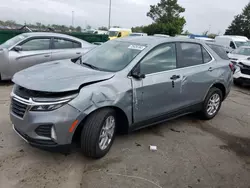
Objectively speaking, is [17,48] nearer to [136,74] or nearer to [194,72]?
[136,74]

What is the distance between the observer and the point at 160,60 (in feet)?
12.4

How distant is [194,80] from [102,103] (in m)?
1.99

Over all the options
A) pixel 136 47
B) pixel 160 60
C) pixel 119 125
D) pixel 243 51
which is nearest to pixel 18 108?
pixel 119 125

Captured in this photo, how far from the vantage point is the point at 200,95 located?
450 cm

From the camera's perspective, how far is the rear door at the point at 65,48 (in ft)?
23.5

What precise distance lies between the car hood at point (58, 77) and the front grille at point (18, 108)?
23cm

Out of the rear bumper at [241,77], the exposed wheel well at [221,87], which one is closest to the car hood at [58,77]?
the exposed wheel well at [221,87]

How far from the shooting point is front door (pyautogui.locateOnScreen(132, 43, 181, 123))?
3438 millimetres

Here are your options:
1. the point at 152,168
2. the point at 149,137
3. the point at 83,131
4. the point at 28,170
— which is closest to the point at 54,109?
the point at 83,131

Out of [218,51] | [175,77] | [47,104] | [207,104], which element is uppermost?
[218,51]

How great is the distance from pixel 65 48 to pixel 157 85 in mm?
4634

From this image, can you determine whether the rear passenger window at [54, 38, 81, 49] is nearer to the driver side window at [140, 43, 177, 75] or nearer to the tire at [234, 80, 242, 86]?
the driver side window at [140, 43, 177, 75]

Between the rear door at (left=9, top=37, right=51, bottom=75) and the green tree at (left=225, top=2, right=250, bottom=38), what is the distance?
44.8m

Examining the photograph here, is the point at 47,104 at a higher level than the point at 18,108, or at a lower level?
higher
